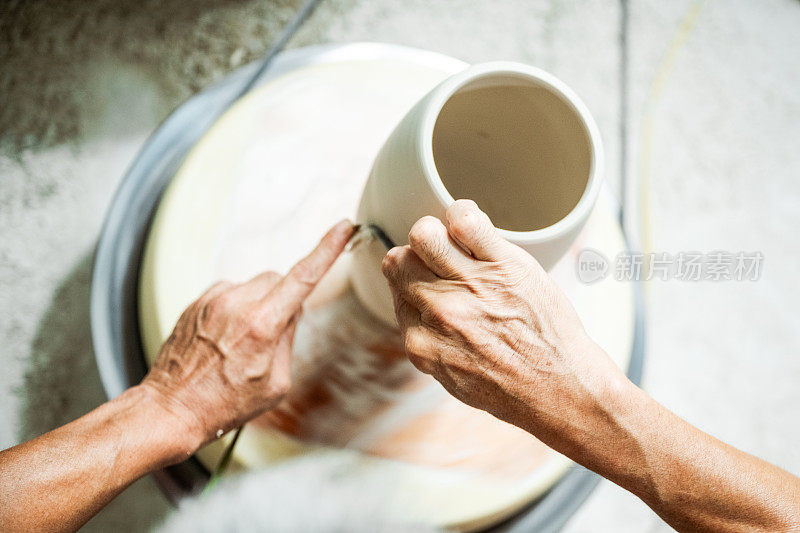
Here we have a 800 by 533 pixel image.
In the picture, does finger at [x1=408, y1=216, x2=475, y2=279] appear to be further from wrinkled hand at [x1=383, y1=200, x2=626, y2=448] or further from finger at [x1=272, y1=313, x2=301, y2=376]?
finger at [x1=272, y1=313, x2=301, y2=376]

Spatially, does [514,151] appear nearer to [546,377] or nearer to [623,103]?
[546,377]

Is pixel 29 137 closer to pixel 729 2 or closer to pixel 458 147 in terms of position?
pixel 458 147

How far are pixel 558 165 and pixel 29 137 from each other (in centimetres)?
95

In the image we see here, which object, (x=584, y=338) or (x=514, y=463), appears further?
(x=514, y=463)

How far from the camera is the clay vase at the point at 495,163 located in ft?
1.27

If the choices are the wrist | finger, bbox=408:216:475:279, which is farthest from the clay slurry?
the wrist

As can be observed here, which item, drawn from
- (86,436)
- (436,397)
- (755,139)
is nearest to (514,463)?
(436,397)

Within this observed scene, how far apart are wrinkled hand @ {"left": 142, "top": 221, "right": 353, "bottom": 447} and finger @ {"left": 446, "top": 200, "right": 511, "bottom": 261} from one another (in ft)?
0.53

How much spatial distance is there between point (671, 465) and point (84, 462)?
1.53 ft

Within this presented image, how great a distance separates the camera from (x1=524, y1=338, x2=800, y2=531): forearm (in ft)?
1.38

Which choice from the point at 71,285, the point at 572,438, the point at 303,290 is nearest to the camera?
the point at 572,438

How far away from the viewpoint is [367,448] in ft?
1.95

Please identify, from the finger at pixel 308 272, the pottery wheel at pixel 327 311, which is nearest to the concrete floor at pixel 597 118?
the pottery wheel at pixel 327 311

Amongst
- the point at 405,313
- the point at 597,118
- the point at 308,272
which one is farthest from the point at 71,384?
the point at 597,118
